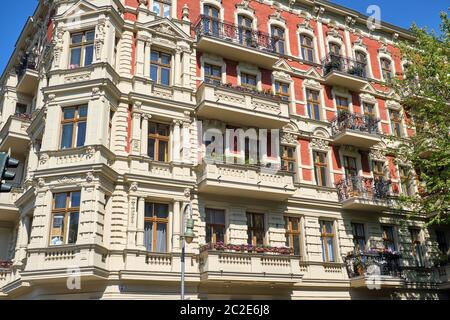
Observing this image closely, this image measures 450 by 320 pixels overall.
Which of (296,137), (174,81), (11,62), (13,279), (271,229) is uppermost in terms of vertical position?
(11,62)

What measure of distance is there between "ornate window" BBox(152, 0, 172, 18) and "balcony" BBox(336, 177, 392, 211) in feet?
39.7

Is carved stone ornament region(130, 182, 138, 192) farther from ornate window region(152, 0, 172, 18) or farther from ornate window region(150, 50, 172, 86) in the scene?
ornate window region(152, 0, 172, 18)

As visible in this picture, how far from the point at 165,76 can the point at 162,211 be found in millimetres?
6478

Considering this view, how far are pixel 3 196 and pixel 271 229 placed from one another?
492 inches

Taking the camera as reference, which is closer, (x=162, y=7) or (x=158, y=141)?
(x=158, y=141)

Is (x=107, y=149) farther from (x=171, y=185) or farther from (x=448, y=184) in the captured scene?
(x=448, y=184)

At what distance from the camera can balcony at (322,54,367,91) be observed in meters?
23.6

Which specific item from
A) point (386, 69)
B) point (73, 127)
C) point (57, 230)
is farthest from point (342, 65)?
point (57, 230)

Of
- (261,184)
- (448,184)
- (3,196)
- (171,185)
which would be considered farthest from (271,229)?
(3,196)

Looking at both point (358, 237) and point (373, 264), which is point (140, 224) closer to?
point (373, 264)

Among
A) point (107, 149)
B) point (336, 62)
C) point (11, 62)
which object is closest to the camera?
point (107, 149)

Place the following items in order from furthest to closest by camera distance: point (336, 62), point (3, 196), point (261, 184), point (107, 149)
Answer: point (336, 62) < point (3, 196) < point (261, 184) < point (107, 149)

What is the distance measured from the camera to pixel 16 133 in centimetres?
2042

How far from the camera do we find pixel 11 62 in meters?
26.7
